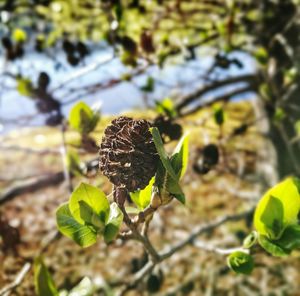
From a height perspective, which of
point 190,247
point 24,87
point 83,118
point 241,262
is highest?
point 24,87

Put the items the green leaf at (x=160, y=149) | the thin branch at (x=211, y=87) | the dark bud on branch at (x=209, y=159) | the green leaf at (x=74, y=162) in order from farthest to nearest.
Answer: the thin branch at (x=211, y=87)
the dark bud on branch at (x=209, y=159)
the green leaf at (x=74, y=162)
the green leaf at (x=160, y=149)

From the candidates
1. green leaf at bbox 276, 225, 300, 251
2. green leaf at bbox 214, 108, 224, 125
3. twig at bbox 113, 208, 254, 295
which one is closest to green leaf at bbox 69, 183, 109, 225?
twig at bbox 113, 208, 254, 295

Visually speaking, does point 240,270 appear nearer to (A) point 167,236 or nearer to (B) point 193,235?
(B) point 193,235

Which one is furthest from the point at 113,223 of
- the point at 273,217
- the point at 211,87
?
the point at 211,87

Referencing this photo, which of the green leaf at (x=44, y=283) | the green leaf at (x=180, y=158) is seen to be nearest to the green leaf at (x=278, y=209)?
the green leaf at (x=180, y=158)

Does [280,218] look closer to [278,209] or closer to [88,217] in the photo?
[278,209]

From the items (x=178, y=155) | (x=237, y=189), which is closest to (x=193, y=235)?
(x=178, y=155)

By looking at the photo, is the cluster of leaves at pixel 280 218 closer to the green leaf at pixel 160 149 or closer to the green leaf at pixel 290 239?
the green leaf at pixel 290 239

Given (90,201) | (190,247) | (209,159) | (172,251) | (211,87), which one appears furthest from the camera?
(190,247)
